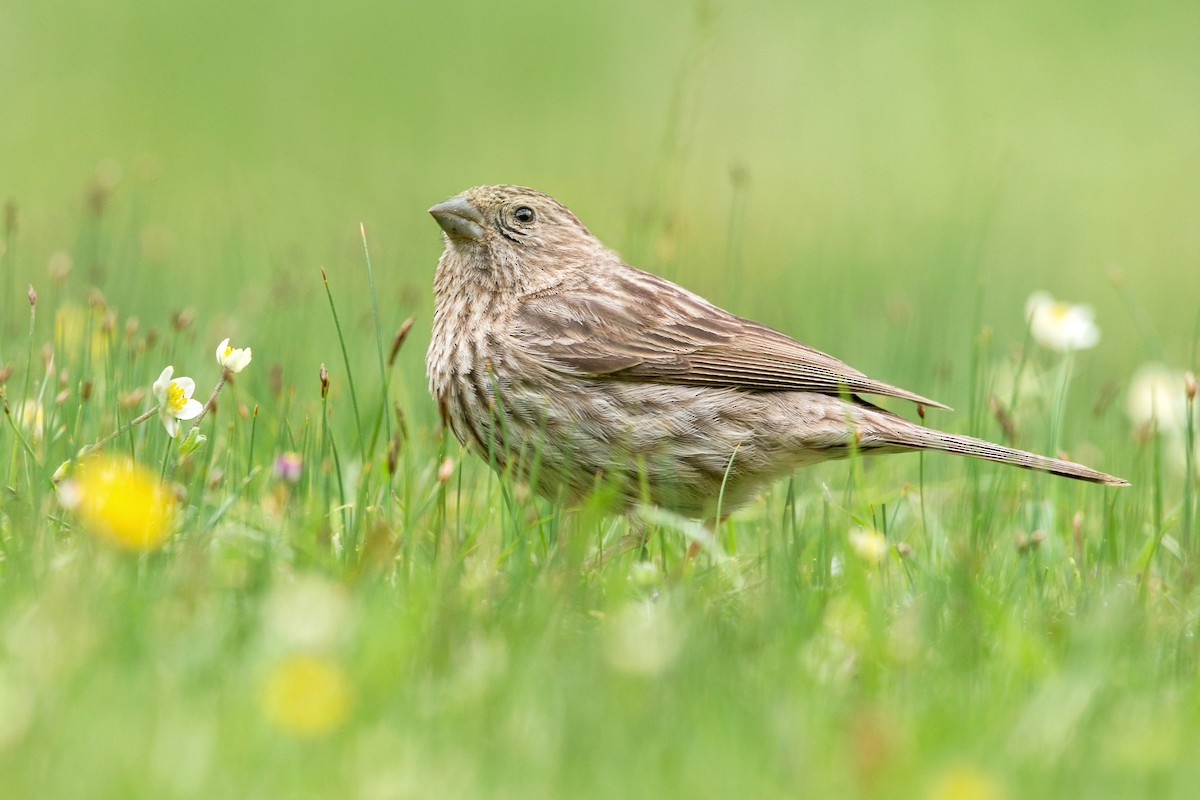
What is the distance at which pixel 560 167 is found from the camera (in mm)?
13922

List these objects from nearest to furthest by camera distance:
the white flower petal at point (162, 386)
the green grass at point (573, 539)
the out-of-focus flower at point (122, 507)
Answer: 1. the green grass at point (573, 539)
2. the out-of-focus flower at point (122, 507)
3. the white flower petal at point (162, 386)

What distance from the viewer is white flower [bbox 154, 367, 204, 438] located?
4.23 m

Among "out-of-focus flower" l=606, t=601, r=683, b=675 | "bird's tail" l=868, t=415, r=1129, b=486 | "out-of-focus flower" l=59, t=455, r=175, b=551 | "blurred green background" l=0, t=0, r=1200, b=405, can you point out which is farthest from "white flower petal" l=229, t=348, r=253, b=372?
"blurred green background" l=0, t=0, r=1200, b=405

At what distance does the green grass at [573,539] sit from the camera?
9.41ft

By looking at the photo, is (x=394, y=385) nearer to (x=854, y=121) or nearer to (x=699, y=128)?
(x=699, y=128)

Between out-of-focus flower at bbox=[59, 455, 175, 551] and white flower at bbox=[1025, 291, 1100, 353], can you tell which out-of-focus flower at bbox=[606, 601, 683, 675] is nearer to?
out-of-focus flower at bbox=[59, 455, 175, 551]

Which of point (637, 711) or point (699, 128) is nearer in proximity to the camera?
point (637, 711)

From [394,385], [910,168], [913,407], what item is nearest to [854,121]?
[910,168]

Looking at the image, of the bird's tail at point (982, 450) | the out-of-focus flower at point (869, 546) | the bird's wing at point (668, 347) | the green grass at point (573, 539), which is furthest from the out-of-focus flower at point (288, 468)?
the bird's tail at point (982, 450)

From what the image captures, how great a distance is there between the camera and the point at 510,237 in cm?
596

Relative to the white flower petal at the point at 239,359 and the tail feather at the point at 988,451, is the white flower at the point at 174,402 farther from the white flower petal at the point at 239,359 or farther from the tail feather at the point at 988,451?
the tail feather at the point at 988,451

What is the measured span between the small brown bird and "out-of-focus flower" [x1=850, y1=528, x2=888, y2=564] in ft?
2.71

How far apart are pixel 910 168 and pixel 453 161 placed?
Result: 4076mm

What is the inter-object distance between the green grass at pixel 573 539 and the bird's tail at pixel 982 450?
0.15 meters
